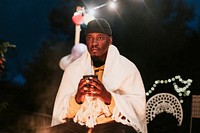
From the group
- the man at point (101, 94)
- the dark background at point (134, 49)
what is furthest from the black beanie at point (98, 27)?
the dark background at point (134, 49)

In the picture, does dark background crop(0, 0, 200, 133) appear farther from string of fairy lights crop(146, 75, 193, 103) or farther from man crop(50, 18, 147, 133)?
man crop(50, 18, 147, 133)

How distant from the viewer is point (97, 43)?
2.53 meters

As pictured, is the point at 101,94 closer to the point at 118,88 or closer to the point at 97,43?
the point at 118,88

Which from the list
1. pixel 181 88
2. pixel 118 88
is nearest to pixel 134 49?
pixel 181 88

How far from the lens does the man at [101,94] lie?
2.30 m

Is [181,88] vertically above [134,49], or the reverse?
[134,49]

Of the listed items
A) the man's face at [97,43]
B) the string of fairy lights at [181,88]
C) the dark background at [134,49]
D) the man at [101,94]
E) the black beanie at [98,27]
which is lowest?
the man at [101,94]

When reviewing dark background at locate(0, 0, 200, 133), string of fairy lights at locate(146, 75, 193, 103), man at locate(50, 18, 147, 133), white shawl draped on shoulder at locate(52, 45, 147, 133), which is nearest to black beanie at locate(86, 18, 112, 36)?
man at locate(50, 18, 147, 133)

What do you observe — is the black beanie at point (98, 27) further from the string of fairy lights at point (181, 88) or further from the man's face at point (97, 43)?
the string of fairy lights at point (181, 88)

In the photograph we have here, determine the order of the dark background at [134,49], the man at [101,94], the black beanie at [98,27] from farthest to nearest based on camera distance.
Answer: the dark background at [134,49] < the black beanie at [98,27] < the man at [101,94]

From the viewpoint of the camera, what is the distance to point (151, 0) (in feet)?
40.2

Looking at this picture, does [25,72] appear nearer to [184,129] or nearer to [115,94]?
[184,129]

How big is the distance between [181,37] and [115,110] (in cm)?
940

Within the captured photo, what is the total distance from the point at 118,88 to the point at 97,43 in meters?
0.33
